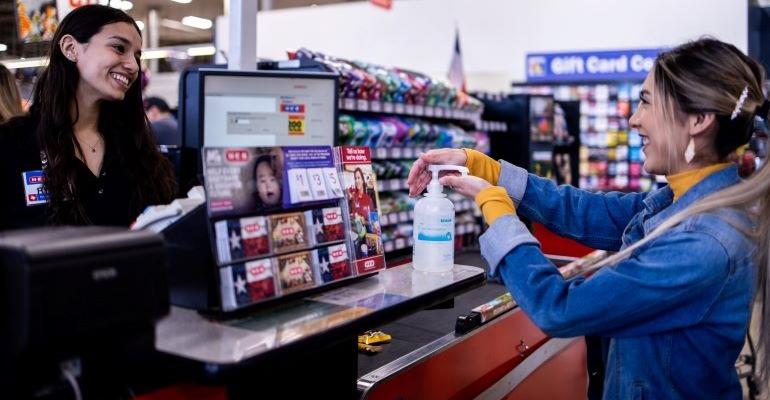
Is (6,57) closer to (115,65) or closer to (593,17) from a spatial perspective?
(115,65)

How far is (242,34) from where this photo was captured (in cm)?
262

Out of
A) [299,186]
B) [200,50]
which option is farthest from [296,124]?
[200,50]

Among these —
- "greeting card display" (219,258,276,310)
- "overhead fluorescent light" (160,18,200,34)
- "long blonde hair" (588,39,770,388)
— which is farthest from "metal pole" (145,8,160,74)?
"long blonde hair" (588,39,770,388)

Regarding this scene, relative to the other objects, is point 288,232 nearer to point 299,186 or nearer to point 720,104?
point 299,186

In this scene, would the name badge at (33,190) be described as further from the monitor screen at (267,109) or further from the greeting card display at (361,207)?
the greeting card display at (361,207)

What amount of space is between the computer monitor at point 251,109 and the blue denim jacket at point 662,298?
0.72 metres

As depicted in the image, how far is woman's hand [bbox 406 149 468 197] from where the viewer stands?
6.53 feet

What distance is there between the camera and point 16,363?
40.6 inches

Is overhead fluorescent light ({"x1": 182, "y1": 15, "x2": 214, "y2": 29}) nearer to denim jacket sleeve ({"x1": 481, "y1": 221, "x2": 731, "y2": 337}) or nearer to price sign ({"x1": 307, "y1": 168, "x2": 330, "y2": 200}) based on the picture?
price sign ({"x1": 307, "y1": 168, "x2": 330, "y2": 200})

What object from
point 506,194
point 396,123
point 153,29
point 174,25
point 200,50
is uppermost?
point 174,25

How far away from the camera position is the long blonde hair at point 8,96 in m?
3.53

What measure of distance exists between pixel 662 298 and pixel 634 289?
0.06 meters

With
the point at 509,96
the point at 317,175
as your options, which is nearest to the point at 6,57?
the point at 509,96

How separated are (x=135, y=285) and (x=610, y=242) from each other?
1453 mm
